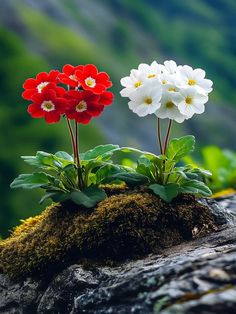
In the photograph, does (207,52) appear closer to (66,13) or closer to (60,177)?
(66,13)

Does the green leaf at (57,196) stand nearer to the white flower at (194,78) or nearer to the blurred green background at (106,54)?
the white flower at (194,78)

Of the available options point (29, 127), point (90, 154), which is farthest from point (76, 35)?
point (90, 154)

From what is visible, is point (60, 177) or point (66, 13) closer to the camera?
point (60, 177)

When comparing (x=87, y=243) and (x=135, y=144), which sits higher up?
(x=135, y=144)

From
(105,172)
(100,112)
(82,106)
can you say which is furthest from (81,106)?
(105,172)

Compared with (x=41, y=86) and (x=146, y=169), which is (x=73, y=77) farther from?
(x=146, y=169)
